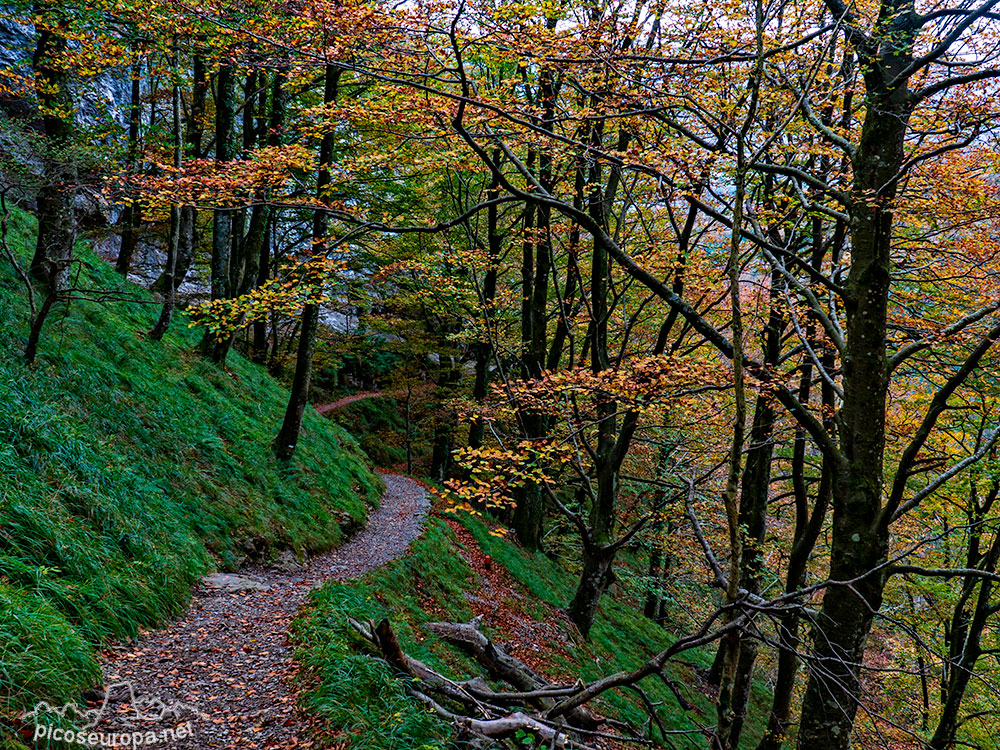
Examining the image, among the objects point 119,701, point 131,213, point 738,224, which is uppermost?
point 131,213

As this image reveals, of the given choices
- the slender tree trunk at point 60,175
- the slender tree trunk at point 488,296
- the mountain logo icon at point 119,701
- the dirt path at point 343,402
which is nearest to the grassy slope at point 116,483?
the mountain logo icon at point 119,701

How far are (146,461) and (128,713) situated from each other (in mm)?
4286

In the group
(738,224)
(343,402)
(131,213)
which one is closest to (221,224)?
(131,213)

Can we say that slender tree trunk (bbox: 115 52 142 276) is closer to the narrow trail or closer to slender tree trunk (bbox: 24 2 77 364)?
slender tree trunk (bbox: 24 2 77 364)

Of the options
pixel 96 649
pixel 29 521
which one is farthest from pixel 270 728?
pixel 29 521

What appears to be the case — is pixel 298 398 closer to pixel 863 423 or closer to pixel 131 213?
pixel 131 213

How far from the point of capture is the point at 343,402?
23.8 m

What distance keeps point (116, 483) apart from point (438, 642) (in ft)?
13.6

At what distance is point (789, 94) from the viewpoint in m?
6.23

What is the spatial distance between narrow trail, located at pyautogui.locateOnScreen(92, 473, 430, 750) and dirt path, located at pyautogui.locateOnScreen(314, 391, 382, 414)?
14952mm

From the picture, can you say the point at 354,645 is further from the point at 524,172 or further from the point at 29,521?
the point at 524,172

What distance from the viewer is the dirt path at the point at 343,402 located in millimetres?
22312

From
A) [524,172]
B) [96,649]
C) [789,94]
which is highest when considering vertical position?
[789,94]

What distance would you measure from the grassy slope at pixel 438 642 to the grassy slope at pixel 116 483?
5.38 feet
